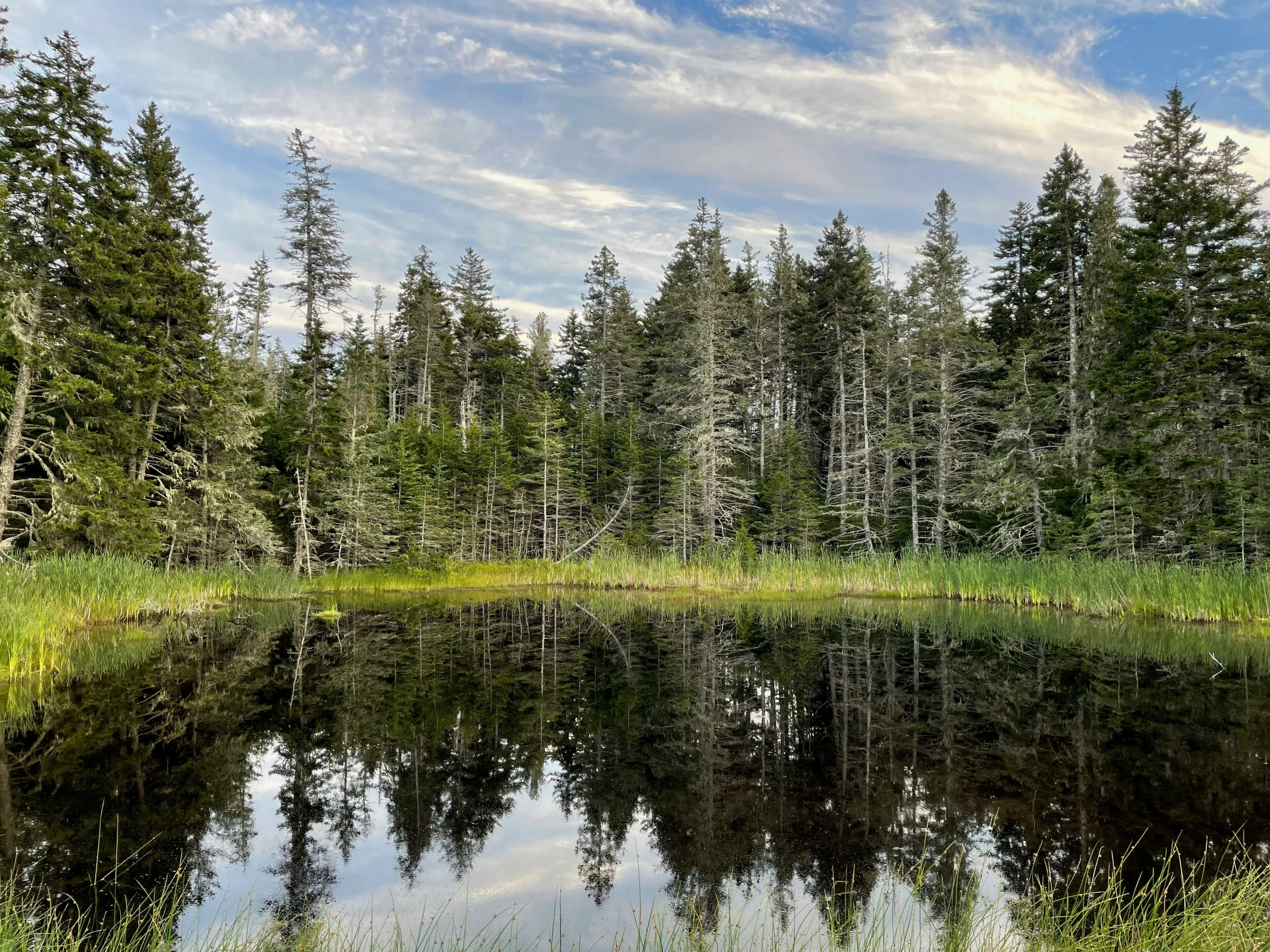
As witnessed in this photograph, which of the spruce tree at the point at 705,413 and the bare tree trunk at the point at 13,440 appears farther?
the spruce tree at the point at 705,413

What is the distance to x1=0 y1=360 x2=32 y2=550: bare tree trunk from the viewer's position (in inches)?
600

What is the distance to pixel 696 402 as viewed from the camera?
3372cm

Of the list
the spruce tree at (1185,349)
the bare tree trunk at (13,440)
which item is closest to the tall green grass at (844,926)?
the bare tree trunk at (13,440)

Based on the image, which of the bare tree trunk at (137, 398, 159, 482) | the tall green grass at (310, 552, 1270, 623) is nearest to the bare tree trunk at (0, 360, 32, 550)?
the bare tree trunk at (137, 398, 159, 482)

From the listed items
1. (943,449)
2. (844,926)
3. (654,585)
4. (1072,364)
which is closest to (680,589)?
(654,585)

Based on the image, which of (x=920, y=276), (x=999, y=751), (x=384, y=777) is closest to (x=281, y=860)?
(x=384, y=777)

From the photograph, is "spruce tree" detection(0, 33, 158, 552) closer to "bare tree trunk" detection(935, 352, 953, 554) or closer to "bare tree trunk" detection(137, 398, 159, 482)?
"bare tree trunk" detection(137, 398, 159, 482)

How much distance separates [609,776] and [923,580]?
20388mm

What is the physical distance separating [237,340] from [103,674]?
1835 cm

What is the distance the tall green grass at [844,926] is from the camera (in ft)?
11.0

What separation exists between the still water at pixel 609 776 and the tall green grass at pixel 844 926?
0.50ft

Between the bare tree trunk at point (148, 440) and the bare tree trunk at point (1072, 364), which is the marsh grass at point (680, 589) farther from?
the bare tree trunk at point (1072, 364)

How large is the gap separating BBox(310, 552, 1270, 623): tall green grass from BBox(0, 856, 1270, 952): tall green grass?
51.4ft

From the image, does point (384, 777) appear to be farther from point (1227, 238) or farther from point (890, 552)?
point (1227, 238)
